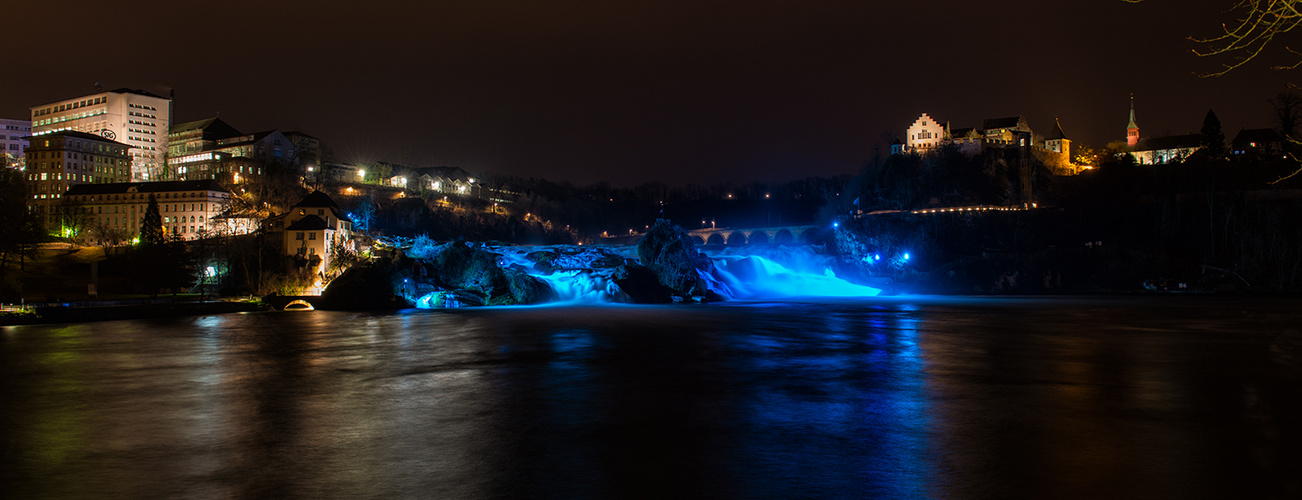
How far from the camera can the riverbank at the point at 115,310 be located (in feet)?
113

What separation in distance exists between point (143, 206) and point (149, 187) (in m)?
2.30

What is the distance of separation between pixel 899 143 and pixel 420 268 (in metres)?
66.8

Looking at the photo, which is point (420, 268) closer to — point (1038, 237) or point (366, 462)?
point (366, 462)

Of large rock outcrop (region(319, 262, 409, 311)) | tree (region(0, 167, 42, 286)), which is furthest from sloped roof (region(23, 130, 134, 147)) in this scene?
large rock outcrop (region(319, 262, 409, 311))

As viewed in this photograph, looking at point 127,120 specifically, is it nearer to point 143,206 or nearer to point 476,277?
point 143,206

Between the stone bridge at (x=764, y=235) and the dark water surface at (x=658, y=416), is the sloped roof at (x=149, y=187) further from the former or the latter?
the stone bridge at (x=764, y=235)

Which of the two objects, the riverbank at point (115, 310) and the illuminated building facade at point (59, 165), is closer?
the riverbank at point (115, 310)

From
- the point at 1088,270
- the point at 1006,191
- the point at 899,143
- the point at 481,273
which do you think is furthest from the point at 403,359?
the point at 899,143

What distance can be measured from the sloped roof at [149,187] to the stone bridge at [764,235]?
55064 mm

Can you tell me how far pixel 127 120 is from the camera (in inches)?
3991

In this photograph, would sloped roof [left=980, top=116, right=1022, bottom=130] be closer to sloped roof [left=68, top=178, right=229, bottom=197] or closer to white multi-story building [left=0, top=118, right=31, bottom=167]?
sloped roof [left=68, top=178, right=229, bottom=197]

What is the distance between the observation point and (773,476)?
8.59 metres

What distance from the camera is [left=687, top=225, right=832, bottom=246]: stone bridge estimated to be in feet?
297

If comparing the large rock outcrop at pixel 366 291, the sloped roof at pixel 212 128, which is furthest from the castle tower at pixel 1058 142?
the sloped roof at pixel 212 128
